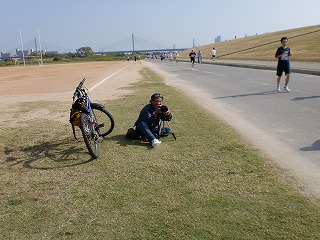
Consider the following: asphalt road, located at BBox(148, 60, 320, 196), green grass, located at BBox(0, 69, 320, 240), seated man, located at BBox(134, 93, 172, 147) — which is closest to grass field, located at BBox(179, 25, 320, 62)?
asphalt road, located at BBox(148, 60, 320, 196)

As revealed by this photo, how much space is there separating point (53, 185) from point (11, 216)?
764 millimetres

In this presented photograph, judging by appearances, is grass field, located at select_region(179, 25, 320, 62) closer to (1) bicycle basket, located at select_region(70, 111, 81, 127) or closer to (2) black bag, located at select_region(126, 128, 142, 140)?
(2) black bag, located at select_region(126, 128, 142, 140)

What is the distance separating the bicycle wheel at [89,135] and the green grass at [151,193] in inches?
5.9

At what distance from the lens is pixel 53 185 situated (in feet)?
13.1

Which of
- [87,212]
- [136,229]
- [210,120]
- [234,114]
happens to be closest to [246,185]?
[136,229]

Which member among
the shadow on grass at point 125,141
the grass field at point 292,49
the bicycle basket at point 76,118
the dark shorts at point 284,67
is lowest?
the shadow on grass at point 125,141

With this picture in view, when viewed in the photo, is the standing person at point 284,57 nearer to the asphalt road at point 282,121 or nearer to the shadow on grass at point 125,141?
the asphalt road at point 282,121

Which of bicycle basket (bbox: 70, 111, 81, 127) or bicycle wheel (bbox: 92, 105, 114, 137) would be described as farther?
bicycle wheel (bbox: 92, 105, 114, 137)

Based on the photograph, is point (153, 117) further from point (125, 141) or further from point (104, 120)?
point (104, 120)

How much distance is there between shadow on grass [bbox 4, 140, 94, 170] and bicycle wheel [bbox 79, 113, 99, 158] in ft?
0.44

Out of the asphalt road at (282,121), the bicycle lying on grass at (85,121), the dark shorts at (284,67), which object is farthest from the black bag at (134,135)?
the dark shorts at (284,67)

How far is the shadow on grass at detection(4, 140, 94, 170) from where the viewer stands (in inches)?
187

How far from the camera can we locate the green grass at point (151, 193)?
2.91 meters

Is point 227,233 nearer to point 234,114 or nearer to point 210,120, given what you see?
point 210,120
